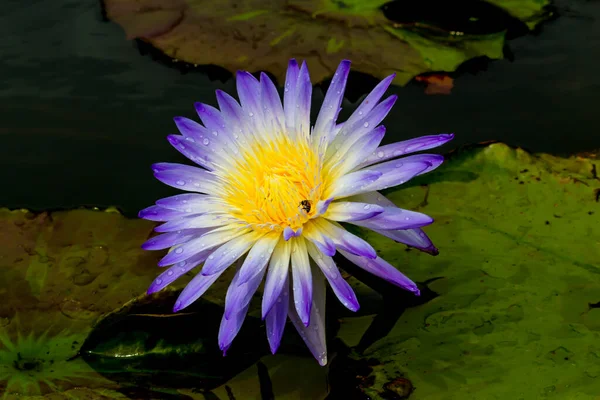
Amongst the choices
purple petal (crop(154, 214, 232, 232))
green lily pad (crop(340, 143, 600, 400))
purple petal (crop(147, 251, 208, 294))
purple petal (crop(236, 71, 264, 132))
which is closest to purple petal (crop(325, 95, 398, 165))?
purple petal (crop(236, 71, 264, 132))

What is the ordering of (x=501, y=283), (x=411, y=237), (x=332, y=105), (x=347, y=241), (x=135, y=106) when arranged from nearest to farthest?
1. (x=347, y=241)
2. (x=411, y=237)
3. (x=332, y=105)
4. (x=501, y=283)
5. (x=135, y=106)

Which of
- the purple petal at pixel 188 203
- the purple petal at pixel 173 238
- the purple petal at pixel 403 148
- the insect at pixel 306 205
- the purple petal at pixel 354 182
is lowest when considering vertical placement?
the purple petal at pixel 173 238

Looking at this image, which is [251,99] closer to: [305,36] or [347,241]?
[347,241]

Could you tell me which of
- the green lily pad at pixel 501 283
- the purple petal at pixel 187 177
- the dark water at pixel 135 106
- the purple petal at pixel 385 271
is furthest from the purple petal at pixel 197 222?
the dark water at pixel 135 106

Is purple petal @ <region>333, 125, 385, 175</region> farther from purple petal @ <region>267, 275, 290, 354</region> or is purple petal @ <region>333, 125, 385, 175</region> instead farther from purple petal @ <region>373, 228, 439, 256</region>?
purple petal @ <region>267, 275, 290, 354</region>

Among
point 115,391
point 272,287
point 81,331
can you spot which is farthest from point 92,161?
point 272,287

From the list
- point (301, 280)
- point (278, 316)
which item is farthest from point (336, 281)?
point (278, 316)

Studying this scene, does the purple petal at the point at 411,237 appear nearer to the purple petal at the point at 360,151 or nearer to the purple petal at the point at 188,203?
the purple petal at the point at 360,151
